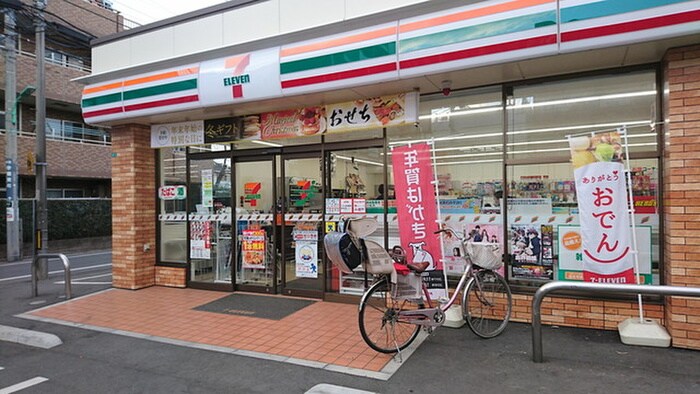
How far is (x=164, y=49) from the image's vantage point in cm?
743

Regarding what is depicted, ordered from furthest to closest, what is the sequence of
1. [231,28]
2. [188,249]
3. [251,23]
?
[188,249], [231,28], [251,23]

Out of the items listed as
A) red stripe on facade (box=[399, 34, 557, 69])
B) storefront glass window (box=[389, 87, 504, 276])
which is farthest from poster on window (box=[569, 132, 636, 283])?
red stripe on facade (box=[399, 34, 557, 69])

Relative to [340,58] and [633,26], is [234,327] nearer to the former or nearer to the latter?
[340,58]

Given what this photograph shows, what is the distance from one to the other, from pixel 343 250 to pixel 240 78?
3335 mm

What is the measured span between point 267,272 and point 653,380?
18.4 feet

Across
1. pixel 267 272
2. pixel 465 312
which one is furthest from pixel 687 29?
pixel 267 272

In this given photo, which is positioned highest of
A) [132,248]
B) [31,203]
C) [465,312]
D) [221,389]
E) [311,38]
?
[311,38]

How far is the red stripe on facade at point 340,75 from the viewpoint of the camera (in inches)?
209

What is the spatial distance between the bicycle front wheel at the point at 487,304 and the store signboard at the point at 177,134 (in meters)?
5.37

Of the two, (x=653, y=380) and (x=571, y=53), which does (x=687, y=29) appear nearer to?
(x=571, y=53)

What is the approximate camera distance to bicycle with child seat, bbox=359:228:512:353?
4.57 m

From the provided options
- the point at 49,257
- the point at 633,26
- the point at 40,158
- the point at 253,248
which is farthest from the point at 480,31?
the point at 40,158

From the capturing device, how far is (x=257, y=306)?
262 inches

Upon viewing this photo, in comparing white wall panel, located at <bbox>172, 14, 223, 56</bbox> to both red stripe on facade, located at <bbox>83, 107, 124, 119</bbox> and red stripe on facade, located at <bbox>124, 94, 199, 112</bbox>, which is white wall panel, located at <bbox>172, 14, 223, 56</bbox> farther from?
red stripe on facade, located at <bbox>83, 107, 124, 119</bbox>
